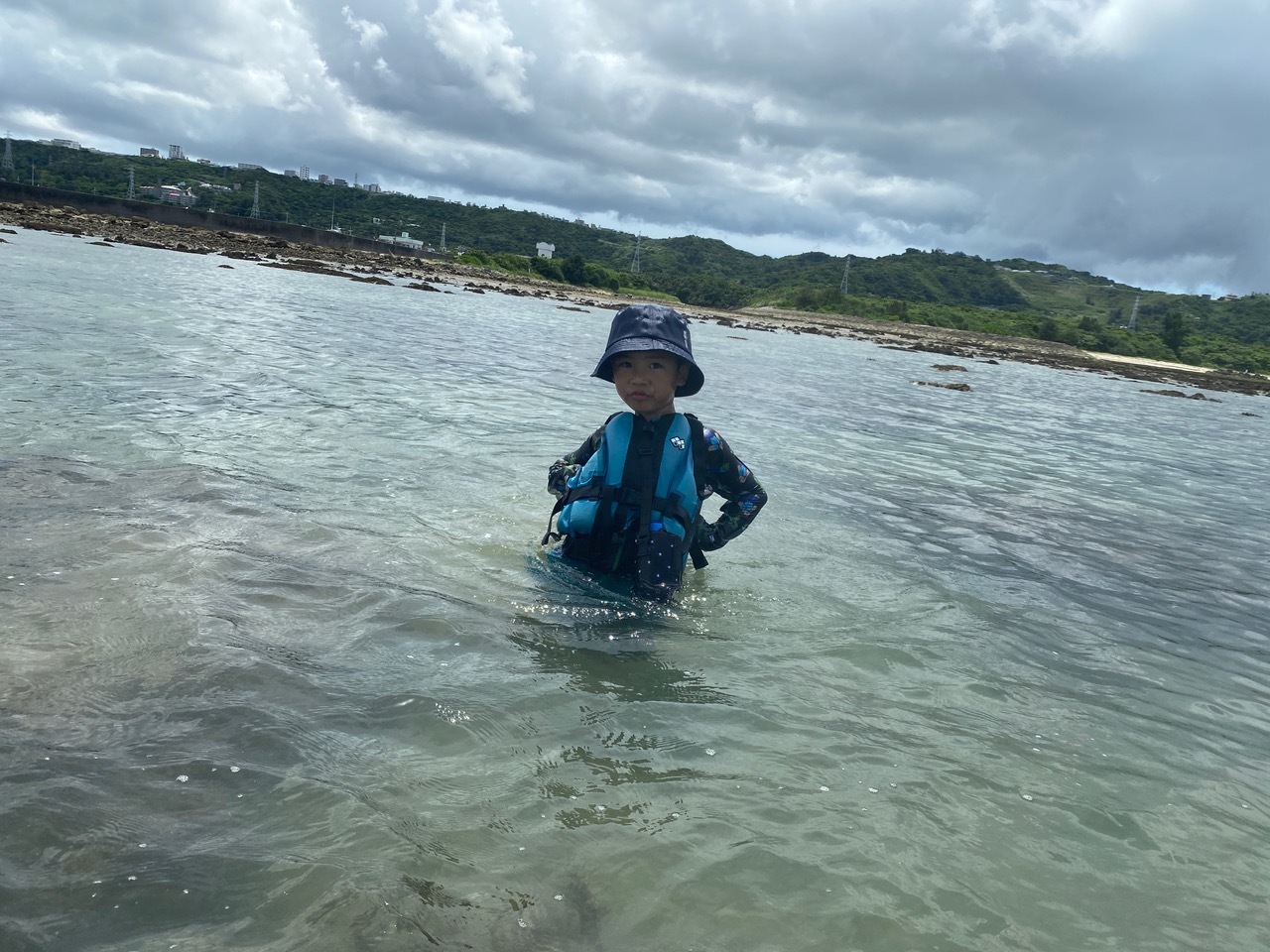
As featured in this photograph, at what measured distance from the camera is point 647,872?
295 centimetres

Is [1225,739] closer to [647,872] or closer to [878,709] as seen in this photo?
[878,709]

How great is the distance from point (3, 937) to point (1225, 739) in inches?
211

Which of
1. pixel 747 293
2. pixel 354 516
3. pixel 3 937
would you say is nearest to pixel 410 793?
pixel 3 937

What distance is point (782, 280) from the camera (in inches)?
7461

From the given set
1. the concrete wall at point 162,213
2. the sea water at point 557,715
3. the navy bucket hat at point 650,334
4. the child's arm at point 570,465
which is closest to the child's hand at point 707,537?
the sea water at point 557,715

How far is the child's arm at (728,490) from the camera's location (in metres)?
5.58

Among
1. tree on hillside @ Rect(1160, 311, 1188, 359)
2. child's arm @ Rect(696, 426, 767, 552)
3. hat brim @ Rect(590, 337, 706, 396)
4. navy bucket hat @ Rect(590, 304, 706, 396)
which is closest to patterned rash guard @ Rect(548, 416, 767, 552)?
child's arm @ Rect(696, 426, 767, 552)

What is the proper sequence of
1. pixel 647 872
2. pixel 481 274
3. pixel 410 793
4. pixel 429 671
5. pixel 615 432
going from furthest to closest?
pixel 481 274 < pixel 615 432 < pixel 429 671 < pixel 410 793 < pixel 647 872

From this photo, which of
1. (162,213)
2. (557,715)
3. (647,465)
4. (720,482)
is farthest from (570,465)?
(162,213)

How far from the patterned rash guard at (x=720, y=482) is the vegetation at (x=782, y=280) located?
9796 centimetres

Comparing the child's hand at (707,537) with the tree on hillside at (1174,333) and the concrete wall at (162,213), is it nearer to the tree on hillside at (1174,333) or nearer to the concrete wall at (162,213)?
the concrete wall at (162,213)

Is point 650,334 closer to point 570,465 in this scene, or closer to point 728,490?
point 570,465

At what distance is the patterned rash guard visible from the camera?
18.3ft

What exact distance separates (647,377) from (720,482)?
912 millimetres
